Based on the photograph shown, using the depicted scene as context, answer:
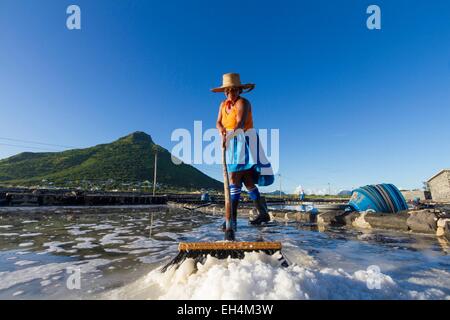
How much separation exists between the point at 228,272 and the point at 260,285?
→ 0.29m

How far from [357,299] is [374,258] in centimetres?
184

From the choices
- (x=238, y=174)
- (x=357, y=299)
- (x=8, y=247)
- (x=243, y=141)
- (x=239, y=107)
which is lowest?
(x=8, y=247)

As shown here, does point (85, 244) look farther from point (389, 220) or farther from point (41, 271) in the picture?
point (389, 220)

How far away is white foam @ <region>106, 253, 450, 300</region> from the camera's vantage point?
4.76 feet

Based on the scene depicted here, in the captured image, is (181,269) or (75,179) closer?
(181,269)

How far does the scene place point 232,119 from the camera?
4.24 meters

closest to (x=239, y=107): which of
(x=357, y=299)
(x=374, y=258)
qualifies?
(x=374, y=258)

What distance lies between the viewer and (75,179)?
93.2 m

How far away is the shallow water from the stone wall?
4117cm

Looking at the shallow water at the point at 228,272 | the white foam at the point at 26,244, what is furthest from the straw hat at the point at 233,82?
the white foam at the point at 26,244

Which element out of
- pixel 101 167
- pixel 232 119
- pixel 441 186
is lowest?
pixel 441 186

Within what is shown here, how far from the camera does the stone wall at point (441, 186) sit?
3492cm

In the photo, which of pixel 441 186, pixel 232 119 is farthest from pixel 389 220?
pixel 441 186
